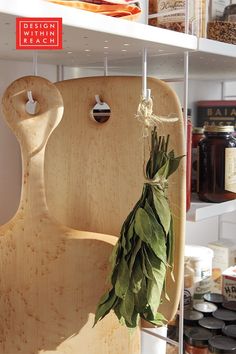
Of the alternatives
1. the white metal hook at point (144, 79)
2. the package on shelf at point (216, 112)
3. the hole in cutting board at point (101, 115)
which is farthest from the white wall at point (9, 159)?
the package on shelf at point (216, 112)

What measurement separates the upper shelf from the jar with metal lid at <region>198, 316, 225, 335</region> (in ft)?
1.64

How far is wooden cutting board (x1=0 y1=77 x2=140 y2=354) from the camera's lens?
712 mm

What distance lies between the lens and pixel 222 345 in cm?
90

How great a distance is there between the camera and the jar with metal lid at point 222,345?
35.1 inches

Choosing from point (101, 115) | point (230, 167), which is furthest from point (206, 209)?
point (101, 115)

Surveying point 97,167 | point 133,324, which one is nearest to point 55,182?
point 97,167

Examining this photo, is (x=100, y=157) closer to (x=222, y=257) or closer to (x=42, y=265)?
(x=42, y=265)

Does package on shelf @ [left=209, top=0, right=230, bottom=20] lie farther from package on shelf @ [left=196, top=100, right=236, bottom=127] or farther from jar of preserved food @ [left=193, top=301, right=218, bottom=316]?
jar of preserved food @ [left=193, top=301, right=218, bottom=316]

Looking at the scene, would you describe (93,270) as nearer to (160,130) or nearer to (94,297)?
(94,297)

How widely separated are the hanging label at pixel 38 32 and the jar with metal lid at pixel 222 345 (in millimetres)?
599

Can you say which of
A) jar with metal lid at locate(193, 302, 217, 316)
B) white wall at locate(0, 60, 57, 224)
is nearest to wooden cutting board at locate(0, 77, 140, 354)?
white wall at locate(0, 60, 57, 224)

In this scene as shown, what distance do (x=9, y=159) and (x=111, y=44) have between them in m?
0.35

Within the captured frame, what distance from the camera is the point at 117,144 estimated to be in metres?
0.82

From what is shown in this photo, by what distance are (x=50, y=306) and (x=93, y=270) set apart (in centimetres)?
9
